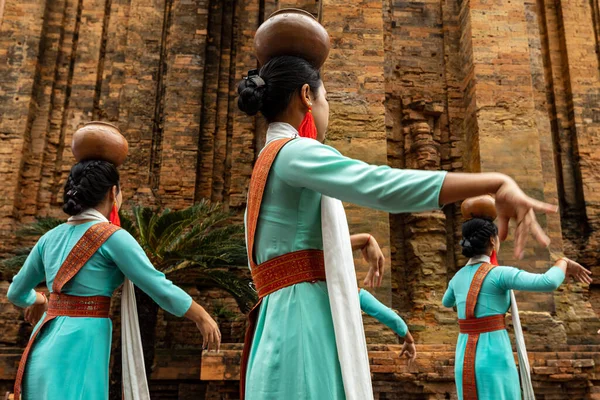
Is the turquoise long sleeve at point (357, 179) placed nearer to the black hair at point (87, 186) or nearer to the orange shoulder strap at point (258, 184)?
the orange shoulder strap at point (258, 184)

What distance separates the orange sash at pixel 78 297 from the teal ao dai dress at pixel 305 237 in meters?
1.29

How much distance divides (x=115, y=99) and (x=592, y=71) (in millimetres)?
10062

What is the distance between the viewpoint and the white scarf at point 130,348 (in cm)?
287

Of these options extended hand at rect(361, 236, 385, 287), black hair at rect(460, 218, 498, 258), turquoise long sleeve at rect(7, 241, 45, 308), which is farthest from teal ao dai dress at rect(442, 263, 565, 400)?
turquoise long sleeve at rect(7, 241, 45, 308)

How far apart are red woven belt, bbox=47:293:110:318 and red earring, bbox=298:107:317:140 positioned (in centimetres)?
154

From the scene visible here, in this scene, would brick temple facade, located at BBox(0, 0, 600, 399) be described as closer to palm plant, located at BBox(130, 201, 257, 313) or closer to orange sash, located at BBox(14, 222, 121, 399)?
palm plant, located at BBox(130, 201, 257, 313)

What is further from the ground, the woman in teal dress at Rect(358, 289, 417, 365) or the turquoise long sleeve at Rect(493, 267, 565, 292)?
the turquoise long sleeve at Rect(493, 267, 565, 292)

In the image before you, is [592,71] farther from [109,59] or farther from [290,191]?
[290,191]

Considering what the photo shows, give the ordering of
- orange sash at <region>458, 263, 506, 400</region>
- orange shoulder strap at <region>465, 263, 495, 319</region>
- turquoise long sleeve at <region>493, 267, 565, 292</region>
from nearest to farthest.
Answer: turquoise long sleeve at <region>493, 267, 565, 292</region> → orange sash at <region>458, 263, 506, 400</region> → orange shoulder strap at <region>465, 263, 495, 319</region>

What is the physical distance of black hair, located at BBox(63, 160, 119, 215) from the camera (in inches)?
117

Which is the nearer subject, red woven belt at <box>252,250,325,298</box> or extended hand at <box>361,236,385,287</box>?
red woven belt at <box>252,250,325,298</box>

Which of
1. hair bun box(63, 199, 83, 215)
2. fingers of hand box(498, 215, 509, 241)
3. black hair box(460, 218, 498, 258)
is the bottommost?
fingers of hand box(498, 215, 509, 241)

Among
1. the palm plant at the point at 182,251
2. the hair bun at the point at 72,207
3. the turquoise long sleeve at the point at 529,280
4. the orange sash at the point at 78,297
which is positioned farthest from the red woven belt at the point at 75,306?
the palm plant at the point at 182,251

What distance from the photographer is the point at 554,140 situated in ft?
36.0
